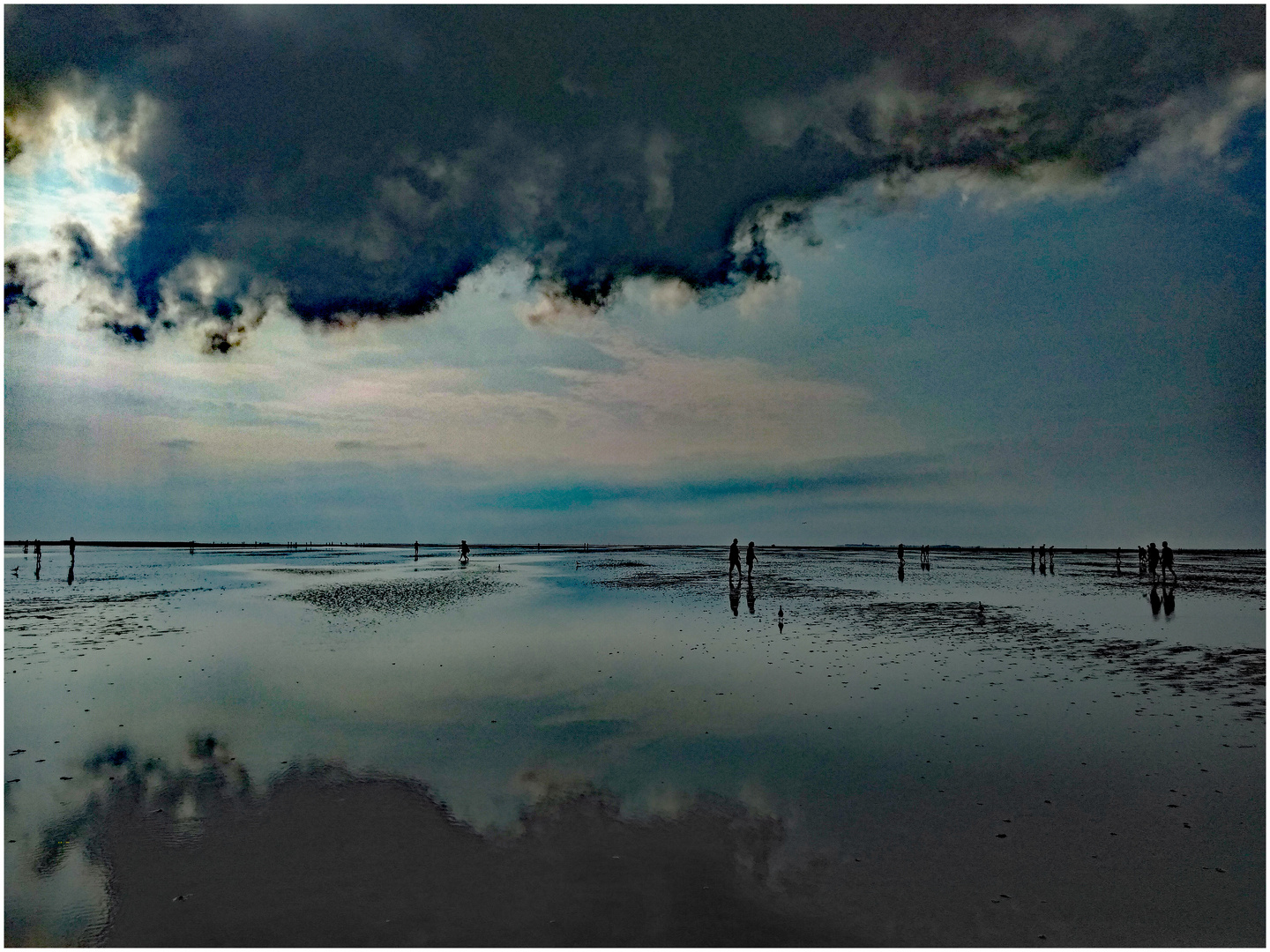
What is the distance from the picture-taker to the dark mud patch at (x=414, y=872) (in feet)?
20.9

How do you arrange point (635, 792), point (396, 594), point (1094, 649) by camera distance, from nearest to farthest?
point (635, 792) → point (1094, 649) → point (396, 594)

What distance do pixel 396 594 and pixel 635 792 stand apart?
34.4 m

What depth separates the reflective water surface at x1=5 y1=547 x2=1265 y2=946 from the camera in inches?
262

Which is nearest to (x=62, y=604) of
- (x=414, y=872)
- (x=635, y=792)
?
(x=414, y=872)

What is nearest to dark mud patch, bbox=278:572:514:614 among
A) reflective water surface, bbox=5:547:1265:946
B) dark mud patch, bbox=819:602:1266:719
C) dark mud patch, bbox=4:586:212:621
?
dark mud patch, bbox=4:586:212:621

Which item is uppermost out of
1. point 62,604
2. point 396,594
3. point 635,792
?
point 635,792

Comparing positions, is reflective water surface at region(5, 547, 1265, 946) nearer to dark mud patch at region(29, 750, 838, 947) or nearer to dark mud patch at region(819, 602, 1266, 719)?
dark mud patch at region(29, 750, 838, 947)

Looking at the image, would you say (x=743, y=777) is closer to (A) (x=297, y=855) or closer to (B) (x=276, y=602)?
(A) (x=297, y=855)

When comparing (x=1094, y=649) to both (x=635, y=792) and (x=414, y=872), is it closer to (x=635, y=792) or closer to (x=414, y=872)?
(x=635, y=792)

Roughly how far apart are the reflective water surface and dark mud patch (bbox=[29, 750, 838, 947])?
4cm

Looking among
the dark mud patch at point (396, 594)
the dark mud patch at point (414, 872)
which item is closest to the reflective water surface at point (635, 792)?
the dark mud patch at point (414, 872)

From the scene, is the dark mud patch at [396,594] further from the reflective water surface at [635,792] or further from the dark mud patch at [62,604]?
the reflective water surface at [635,792]

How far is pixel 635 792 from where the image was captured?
9.66 metres

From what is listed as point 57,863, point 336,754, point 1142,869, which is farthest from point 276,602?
point 1142,869
